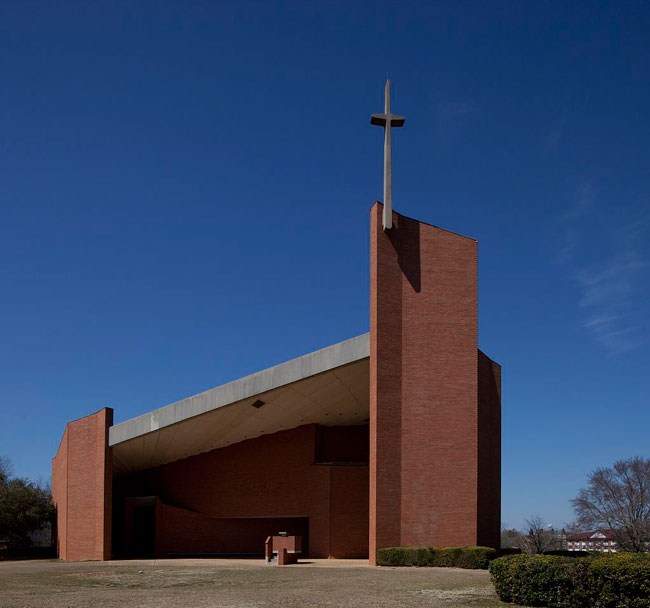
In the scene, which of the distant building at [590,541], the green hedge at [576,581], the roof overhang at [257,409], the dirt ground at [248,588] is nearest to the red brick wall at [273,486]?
the roof overhang at [257,409]

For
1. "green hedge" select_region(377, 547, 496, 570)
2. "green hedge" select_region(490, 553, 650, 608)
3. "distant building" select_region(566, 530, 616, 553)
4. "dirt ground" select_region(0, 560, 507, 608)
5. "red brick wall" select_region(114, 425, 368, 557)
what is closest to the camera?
"green hedge" select_region(490, 553, 650, 608)

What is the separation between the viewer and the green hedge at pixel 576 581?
1194 centimetres

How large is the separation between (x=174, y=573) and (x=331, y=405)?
37.7 feet

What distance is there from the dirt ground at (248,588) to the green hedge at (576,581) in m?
0.58

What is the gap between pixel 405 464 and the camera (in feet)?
84.0

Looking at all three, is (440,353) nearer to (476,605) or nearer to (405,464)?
(405,464)

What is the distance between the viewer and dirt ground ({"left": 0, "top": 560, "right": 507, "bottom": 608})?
561 inches

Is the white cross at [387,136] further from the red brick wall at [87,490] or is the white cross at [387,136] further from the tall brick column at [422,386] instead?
the red brick wall at [87,490]

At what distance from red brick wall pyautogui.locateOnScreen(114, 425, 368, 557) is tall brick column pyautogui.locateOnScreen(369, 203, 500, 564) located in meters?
8.41

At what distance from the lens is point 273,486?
117ft

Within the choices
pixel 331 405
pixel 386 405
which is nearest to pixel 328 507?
pixel 331 405

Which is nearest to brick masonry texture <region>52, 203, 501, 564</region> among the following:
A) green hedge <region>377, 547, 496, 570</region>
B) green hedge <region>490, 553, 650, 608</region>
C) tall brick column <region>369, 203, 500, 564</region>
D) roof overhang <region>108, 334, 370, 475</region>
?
tall brick column <region>369, 203, 500, 564</region>

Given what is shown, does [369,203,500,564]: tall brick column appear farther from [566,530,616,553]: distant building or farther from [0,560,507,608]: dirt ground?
[566,530,616,553]: distant building

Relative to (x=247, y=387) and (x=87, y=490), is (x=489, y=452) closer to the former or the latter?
(x=247, y=387)
